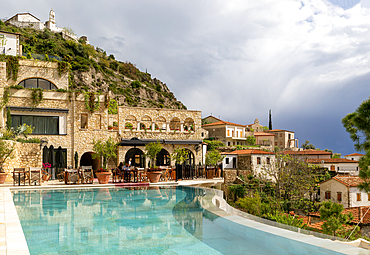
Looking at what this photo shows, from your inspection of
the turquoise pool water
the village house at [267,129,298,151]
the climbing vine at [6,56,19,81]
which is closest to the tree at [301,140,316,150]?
the village house at [267,129,298,151]

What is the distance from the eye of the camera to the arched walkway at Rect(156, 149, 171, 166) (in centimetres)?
2610

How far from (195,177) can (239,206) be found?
861 cm

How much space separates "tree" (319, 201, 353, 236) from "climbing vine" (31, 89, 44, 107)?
2127 centimetres

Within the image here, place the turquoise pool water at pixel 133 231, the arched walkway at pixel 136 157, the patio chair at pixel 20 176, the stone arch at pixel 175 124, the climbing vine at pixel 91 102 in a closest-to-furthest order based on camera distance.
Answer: the turquoise pool water at pixel 133 231 < the patio chair at pixel 20 176 < the climbing vine at pixel 91 102 < the arched walkway at pixel 136 157 < the stone arch at pixel 175 124

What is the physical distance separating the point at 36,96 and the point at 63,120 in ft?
8.57

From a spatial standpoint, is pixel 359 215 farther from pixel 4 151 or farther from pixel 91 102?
pixel 4 151

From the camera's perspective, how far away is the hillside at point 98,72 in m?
59.6

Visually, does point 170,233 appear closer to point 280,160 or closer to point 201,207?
point 201,207

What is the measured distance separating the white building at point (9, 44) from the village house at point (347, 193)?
34.1 metres

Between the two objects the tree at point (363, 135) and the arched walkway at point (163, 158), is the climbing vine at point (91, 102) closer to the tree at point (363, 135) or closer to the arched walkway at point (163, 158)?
the arched walkway at point (163, 158)

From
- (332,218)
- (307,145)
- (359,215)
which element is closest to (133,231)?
(332,218)

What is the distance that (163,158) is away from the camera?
86.2ft

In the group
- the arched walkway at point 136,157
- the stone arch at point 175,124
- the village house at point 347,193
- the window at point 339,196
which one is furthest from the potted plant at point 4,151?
the window at point 339,196

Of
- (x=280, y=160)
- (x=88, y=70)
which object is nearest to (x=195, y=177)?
(x=280, y=160)
